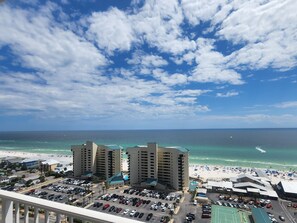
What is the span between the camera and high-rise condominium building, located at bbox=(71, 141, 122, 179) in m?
20.7

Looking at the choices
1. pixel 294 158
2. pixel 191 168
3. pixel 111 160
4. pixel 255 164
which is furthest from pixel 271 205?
pixel 294 158

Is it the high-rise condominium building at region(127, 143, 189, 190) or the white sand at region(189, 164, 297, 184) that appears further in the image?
the white sand at region(189, 164, 297, 184)

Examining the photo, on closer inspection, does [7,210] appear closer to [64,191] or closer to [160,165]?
[64,191]

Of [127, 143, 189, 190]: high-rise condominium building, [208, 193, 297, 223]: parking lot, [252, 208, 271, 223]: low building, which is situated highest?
[127, 143, 189, 190]: high-rise condominium building

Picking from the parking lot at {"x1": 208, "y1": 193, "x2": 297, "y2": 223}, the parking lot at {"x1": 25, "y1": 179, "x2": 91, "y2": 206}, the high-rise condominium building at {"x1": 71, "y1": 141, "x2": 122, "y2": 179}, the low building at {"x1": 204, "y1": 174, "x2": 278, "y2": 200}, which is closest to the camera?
the parking lot at {"x1": 208, "y1": 193, "x2": 297, "y2": 223}

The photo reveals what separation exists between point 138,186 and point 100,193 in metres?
3.45

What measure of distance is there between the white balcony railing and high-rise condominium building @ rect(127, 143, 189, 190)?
655 inches

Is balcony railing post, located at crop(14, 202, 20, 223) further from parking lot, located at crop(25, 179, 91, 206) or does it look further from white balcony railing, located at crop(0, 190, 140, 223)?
parking lot, located at crop(25, 179, 91, 206)

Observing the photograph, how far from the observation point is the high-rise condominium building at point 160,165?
1734 centimetres

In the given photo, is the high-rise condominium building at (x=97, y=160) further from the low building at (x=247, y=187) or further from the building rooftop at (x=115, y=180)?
the low building at (x=247, y=187)

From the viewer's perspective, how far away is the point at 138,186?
59.6 ft

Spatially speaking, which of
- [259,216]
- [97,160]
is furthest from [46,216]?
[97,160]

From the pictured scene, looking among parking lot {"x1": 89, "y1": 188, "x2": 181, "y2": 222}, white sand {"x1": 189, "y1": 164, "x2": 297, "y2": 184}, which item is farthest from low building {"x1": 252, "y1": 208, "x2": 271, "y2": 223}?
white sand {"x1": 189, "y1": 164, "x2": 297, "y2": 184}

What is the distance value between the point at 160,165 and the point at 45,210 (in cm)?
1812
